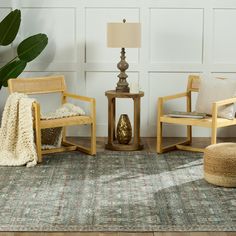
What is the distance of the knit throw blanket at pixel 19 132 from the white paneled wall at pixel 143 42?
0.89 metres

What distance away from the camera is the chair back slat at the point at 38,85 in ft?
20.2

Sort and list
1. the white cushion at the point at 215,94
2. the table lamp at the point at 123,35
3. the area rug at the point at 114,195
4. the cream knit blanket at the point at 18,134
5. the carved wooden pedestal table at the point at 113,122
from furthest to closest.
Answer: the carved wooden pedestal table at the point at 113,122 < the table lamp at the point at 123,35 < the white cushion at the point at 215,94 < the cream knit blanket at the point at 18,134 < the area rug at the point at 114,195

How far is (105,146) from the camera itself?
6.45 m

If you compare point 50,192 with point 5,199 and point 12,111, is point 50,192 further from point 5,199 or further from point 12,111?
point 12,111

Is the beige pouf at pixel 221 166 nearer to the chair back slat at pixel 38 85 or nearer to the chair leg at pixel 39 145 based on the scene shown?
the chair leg at pixel 39 145

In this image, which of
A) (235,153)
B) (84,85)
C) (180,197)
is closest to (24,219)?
(180,197)

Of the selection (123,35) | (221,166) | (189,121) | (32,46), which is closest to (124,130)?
(189,121)

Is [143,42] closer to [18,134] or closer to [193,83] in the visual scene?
[193,83]

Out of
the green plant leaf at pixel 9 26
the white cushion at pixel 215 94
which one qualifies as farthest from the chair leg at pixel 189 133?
the green plant leaf at pixel 9 26

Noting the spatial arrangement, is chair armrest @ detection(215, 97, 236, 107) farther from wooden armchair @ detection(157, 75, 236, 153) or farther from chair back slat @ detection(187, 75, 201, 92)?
chair back slat @ detection(187, 75, 201, 92)

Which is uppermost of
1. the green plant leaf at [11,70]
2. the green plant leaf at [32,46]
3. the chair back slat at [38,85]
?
the green plant leaf at [32,46]

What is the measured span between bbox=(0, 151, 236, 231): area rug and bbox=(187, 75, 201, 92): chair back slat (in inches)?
A: 28.6

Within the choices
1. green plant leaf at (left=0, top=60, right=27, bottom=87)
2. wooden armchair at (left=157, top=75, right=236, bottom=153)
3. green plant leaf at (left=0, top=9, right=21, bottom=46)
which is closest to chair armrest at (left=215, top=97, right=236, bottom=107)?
wooden armchair at (left=157, top=75, right=236, bottom=153)

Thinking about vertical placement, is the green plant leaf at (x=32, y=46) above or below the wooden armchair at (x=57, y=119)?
above
